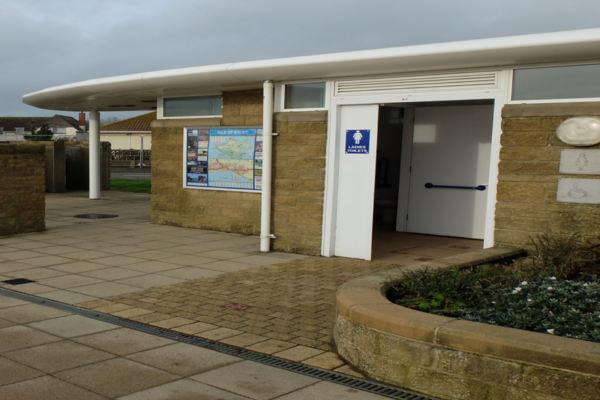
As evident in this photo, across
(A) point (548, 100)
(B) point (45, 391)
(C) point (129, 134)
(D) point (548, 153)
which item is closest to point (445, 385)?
(B) point (45, 391)

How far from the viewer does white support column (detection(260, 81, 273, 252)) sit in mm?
8773

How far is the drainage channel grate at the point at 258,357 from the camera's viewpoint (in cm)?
372

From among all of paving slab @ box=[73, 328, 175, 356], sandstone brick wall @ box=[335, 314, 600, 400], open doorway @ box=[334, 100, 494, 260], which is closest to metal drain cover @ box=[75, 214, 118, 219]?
open doorway @ box=[334, 100, 494, 260]

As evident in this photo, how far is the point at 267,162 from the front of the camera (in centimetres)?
886

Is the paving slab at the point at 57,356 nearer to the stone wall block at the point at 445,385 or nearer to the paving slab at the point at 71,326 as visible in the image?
the paving slab at the point at 71,326

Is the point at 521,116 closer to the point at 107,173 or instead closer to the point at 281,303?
the point at 281,303

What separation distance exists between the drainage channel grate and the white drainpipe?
12.3ft

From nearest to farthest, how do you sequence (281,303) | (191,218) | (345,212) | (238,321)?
(238,321)
(281,303)
(345,212)
(191,218)

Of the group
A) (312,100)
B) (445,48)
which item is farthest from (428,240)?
(445,48)

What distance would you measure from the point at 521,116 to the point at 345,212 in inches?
110

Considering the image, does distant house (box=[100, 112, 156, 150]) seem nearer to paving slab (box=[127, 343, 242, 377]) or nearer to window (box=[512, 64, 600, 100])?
window (box=[512, 64, 600, 100])

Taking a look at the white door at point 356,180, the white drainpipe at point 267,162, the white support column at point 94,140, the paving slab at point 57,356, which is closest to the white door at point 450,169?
the white door at point 356,180

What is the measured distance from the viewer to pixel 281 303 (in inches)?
230

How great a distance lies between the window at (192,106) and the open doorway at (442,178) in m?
3.23
